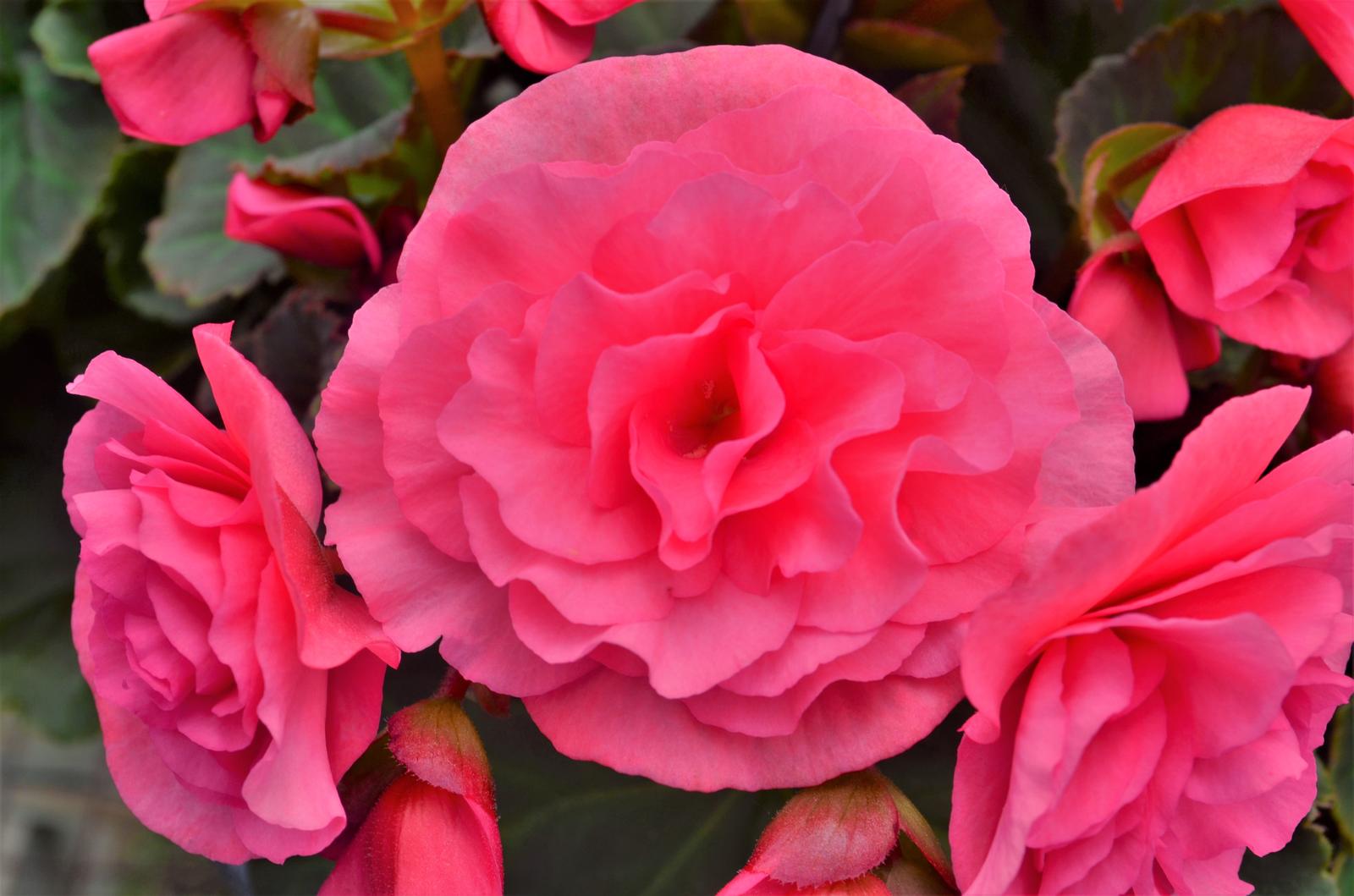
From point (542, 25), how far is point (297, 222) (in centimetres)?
18

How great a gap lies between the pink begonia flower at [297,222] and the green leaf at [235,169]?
0.23 ft

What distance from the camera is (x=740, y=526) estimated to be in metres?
0.37

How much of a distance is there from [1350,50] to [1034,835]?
1.27 ft

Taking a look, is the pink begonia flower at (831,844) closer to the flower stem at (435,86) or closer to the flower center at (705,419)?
the flower center at (705,419)

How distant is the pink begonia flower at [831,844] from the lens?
1.30 feet

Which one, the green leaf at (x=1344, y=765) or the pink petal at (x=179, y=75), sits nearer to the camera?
the pink petal at (x=179, y=75)

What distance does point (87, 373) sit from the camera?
1.32 feet

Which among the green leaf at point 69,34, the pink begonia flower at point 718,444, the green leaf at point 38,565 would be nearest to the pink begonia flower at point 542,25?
the pink begonia flower at point 718,444

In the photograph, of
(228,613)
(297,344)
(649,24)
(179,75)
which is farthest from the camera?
(649,24)

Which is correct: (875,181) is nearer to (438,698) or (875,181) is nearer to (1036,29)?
(438,698)

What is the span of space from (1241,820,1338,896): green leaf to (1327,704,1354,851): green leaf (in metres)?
0.05

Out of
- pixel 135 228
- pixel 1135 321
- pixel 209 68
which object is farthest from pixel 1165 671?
pixel 135 228

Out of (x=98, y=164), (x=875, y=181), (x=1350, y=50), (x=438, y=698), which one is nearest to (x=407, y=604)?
(x=438, y=698)

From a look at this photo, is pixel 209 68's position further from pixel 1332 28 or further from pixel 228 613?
pixel 1332 28
